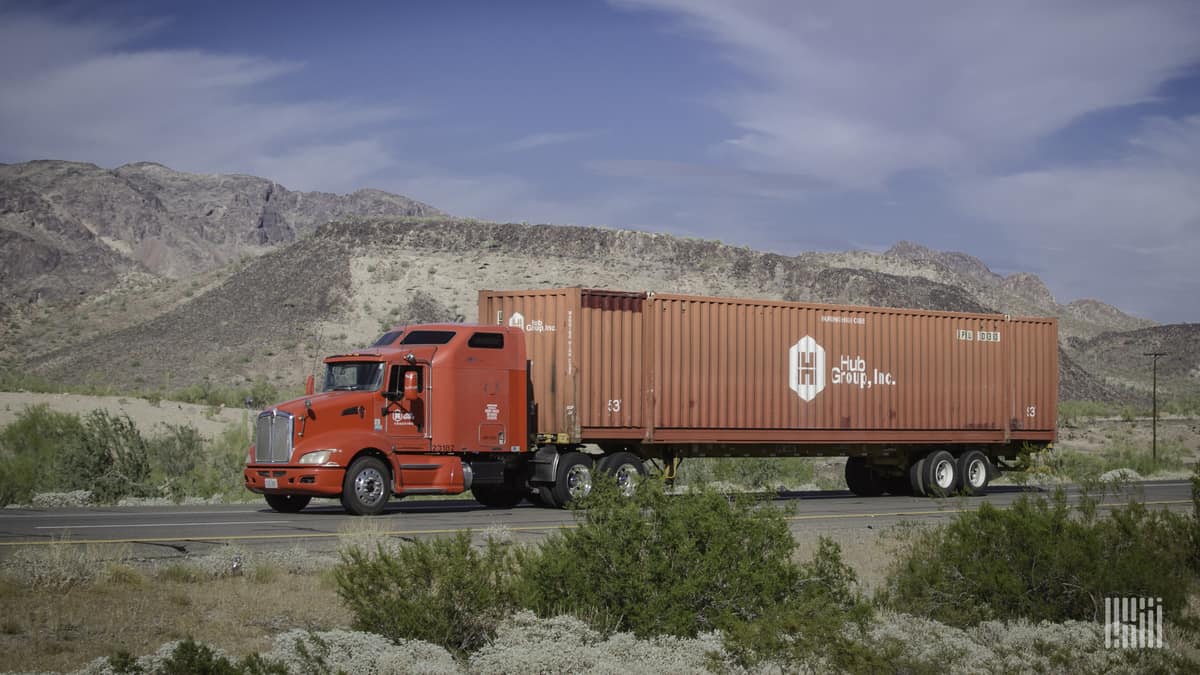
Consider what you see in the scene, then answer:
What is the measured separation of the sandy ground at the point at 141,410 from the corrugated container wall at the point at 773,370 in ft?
84.5

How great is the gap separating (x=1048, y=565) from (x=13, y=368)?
72833 mm

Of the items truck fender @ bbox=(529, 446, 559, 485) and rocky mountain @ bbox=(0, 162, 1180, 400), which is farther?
rocky mountain @ bbox=(0, 162, 1180, 400)

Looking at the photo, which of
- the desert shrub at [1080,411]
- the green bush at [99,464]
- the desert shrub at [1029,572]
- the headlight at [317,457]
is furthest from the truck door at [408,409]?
the desert shrub at [1080,411]

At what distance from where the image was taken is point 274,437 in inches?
818

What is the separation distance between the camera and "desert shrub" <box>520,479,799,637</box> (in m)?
9.56

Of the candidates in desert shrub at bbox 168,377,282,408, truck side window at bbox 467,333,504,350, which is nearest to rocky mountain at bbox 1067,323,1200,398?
desert shrub at bbox 168,377,282,408

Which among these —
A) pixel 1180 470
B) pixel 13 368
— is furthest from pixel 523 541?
pixel 13 368

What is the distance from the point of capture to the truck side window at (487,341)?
72.8 ft

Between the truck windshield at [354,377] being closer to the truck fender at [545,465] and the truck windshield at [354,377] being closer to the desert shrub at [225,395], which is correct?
the truck fender at [545,465]

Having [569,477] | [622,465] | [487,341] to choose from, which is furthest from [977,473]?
[487,341]

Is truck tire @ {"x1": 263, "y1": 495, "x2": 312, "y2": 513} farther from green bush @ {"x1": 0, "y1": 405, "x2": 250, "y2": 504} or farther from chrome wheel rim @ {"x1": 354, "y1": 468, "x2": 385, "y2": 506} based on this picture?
green bush @ {"x1": 0, "y1": 405, "x2": 250, "y2": 504}

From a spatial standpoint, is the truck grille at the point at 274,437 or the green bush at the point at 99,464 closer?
the truck grille at the point at 274,437

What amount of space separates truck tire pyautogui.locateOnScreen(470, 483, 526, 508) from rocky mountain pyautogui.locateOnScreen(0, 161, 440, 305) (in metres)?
86.5

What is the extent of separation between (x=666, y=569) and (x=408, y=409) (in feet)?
40.5
